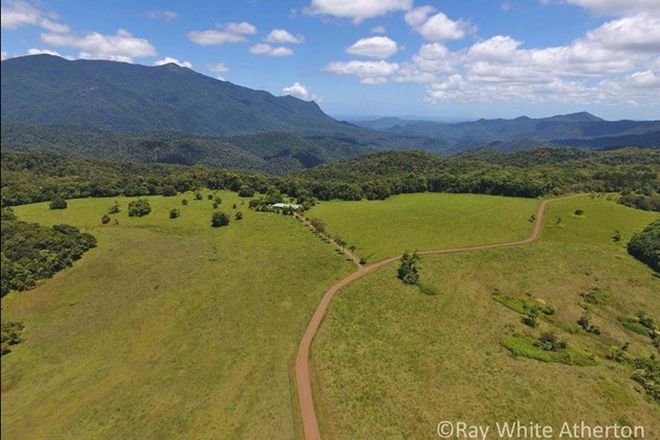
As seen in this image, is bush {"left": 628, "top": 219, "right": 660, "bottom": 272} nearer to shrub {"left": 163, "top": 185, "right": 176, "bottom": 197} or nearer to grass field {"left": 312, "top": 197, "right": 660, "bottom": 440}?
grass field {"left": 312, "top": 197, "right": 660, "bottom": 440}

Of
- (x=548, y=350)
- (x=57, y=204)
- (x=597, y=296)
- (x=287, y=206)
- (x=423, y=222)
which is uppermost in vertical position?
(x=57, y=204)

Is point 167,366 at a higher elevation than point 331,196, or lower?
lower

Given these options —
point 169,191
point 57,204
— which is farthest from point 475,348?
point 169,191

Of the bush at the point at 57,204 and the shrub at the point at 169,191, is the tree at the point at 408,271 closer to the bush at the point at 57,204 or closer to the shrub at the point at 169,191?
the bush at the point at 57,204

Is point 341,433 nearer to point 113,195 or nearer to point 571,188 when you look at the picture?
point 113,195

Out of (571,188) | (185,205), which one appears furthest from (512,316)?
(571,188)

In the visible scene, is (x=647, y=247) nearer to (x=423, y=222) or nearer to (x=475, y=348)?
(x=423, y=222)
